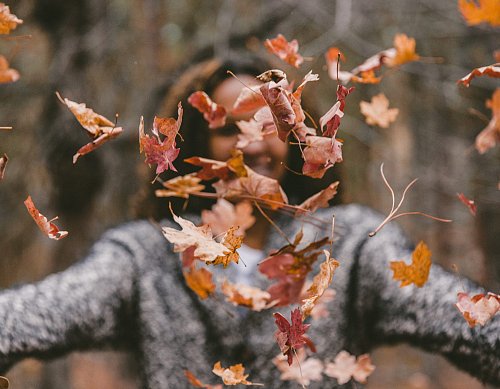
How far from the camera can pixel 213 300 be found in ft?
3.32

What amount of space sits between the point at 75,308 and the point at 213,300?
9.5 inches

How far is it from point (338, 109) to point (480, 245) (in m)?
3.13

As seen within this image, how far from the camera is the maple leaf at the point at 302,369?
0.95 m

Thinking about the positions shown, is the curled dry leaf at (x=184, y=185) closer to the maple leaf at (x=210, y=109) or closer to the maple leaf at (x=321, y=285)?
the maple leaf at (x=210, y=109)

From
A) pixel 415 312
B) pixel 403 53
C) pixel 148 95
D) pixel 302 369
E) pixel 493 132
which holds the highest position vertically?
pixel 403 53

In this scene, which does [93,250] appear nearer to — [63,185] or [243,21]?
[63,185]

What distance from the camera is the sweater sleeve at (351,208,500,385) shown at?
698 millimetres

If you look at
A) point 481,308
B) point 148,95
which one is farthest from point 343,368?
point 148,95

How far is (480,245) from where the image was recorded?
3.41 metres

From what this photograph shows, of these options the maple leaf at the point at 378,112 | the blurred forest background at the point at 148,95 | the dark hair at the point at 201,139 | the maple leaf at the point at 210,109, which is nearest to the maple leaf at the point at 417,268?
the maple leaf at the point at 378,112

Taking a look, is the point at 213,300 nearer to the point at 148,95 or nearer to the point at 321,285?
the point at 321,285

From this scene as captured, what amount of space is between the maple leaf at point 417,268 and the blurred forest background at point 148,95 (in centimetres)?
125

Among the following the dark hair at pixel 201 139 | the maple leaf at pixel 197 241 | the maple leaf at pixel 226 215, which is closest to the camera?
the maple leaf at pixel 197 241

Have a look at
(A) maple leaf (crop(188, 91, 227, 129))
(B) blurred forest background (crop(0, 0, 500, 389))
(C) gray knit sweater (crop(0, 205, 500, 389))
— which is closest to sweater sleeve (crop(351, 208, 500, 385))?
(C) gray knit sweater (crop(0, 205, 500, 389))
